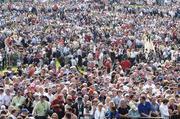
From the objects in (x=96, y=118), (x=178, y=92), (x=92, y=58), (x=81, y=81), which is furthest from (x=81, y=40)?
(x=96, y=118)

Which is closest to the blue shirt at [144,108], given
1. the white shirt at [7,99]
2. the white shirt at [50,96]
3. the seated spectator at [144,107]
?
the seated spectator at [144,107]

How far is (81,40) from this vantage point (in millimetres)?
47844

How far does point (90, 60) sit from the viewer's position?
4112cm

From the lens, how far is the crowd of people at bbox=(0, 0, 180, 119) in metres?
22.3

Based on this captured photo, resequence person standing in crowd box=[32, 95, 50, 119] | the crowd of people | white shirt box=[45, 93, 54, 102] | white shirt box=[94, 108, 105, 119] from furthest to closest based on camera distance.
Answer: white shirt box=[45, 93, 54, 102] → the crowd of people → person standing in crowd box=[32, 95, 50, 119] → white shirt box=[94, 108, 105, 119]

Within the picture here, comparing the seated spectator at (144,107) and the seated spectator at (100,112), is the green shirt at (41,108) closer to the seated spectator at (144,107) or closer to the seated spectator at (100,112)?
the seated spectator at (100,112)

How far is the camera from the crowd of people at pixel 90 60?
22.3 m

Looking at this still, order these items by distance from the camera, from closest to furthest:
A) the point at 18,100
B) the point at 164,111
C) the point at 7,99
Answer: the point at 164,111
the point at 18,100
the point at 7,99

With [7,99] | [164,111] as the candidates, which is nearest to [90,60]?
[7,99]

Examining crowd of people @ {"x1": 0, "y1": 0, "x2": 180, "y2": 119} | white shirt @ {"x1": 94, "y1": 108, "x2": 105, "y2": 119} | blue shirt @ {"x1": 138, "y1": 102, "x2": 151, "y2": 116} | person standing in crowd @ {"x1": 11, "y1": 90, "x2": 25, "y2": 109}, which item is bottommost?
white shirt @ {"x1": 94, "y1": 108, "x2": 105, "y2": 119}

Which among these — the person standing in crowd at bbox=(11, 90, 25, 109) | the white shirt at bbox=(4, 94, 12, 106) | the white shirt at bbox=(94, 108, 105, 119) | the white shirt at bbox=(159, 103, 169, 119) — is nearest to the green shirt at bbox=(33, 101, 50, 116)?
the person standing in crowd at bbox=(11, 90, 25, 109)

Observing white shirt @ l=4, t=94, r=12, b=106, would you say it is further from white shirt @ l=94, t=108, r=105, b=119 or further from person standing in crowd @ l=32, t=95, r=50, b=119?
white shirt @ l=94, t=108, r=105, b=119

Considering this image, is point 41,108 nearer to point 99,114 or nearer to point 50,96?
point 50,96

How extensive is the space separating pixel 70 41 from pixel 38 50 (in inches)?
253
